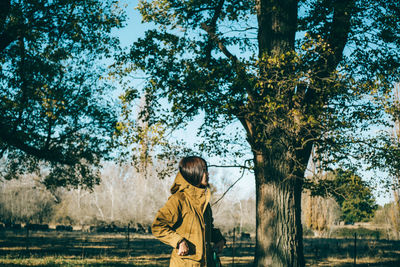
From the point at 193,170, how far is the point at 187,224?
0.45m

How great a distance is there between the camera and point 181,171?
127 inches

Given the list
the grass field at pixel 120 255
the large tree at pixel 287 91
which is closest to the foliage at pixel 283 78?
the large tree at pixel 287 91

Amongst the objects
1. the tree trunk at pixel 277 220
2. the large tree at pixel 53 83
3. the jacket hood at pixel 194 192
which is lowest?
the tree trunk at pixel 277 220

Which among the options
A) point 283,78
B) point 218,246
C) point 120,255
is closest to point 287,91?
point 283,78

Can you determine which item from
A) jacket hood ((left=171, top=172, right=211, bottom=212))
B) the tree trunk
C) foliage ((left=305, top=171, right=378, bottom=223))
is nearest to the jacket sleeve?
jacket hood ((left=171, top=172, right=211, bottom=212))

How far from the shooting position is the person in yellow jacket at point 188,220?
3055 millimetres

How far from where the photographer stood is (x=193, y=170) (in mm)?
3189

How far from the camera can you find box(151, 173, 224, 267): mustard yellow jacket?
306 centimetres

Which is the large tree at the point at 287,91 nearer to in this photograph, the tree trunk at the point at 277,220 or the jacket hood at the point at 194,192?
the tree trunk at the point at 277,220

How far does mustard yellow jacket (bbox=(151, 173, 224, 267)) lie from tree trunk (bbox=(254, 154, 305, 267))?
466 cm

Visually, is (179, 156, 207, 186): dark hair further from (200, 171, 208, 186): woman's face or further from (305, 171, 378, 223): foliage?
(305, 171, 378, 223): foliage

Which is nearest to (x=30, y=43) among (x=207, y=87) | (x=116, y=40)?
(x=116, y=40)

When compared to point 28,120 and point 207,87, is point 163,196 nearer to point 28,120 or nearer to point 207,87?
point 28,120

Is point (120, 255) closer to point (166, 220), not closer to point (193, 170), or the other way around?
point (166, 220)
